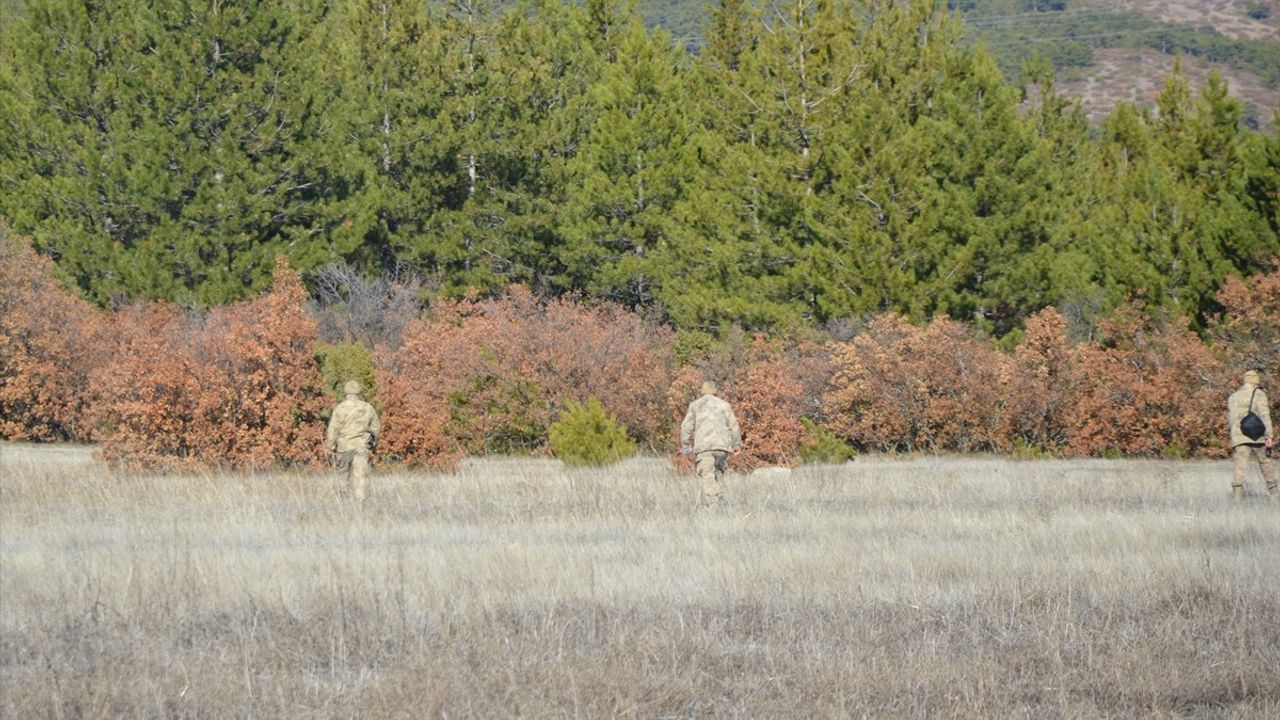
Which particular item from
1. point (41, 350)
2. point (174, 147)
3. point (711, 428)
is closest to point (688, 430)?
point (711, 428)

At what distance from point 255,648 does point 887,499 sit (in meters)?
11.1

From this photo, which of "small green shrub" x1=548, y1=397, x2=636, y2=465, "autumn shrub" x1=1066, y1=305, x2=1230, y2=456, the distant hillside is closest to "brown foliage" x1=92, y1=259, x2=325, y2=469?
"small green shrub" x1=548, y1=397, x2=636, y2=465

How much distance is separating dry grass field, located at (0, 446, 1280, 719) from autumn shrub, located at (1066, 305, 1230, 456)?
13.0m

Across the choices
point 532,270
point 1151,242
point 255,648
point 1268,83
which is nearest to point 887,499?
point 255,648

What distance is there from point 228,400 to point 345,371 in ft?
6.43

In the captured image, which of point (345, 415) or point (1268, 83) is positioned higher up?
point (345, 415)

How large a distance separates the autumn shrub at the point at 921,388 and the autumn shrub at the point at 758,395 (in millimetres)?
1053

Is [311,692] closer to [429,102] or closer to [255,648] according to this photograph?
[255,648]

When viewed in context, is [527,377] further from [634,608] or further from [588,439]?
[634,608]

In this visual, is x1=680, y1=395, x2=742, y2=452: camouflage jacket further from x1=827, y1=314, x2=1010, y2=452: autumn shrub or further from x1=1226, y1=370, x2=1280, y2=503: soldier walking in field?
x1=827, y1=314, x2=1010, y2=452: autumn shrub

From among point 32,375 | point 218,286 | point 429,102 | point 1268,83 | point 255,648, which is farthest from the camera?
point 1268,83

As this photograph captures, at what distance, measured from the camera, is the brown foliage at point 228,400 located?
2359cm

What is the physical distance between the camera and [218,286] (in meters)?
37.2

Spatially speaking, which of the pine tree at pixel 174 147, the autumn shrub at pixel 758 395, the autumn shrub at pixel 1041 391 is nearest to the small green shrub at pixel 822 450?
the autumn shrub at pixel 758 395
